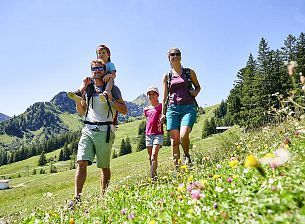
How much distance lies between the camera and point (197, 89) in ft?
26.3

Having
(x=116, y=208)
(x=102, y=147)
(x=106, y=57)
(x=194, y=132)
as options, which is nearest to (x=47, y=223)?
(x=116, y=208)

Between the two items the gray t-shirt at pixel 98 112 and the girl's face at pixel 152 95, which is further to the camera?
the girl's face at pixel 152 95

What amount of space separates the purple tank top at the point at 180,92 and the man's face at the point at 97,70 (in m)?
1.65

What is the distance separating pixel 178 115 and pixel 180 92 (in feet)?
1.68

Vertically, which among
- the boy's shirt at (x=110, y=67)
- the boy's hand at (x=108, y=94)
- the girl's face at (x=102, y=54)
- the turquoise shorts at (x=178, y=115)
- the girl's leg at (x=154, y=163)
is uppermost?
the girl's face at (x=102, y=54)

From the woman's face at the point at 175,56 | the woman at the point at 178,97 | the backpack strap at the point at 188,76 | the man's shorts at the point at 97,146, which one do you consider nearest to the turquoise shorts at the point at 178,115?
the woman at the point at 178,97

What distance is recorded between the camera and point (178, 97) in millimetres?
7953

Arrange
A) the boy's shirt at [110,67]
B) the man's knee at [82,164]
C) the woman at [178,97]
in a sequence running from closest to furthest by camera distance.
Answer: the man's knee at [82,164] < the boy's shirt at [110,67] < the woman at [178,97]

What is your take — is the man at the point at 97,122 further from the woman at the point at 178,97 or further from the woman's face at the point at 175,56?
the woman's face at the point at 175,56

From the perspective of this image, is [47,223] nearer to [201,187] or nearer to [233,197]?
[201,187]

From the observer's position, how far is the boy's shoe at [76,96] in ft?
23.6

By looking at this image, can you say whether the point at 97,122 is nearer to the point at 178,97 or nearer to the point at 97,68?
the point at 97,68

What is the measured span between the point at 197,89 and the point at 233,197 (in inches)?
211

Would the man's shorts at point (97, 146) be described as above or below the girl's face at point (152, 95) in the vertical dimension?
below
